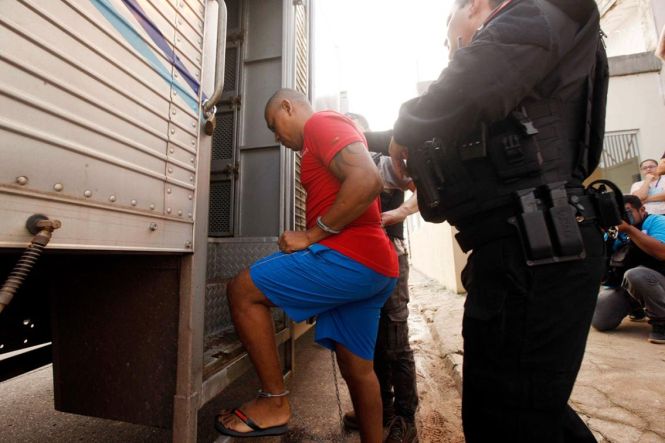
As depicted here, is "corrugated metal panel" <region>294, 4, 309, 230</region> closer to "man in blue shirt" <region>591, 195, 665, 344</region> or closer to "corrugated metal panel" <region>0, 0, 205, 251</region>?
"corrugated metal panel" <region>0, 0, 205, 251</region>

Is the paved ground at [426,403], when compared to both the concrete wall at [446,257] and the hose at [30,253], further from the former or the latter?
the concrete wall at [446,257]

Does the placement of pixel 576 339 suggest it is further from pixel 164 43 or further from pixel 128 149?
pixel 164 43

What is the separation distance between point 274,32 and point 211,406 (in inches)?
129

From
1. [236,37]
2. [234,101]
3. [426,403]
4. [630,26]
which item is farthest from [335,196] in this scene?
[630,26]

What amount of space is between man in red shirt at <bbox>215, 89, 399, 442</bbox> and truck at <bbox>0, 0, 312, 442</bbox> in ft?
0.74

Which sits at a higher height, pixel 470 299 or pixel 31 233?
pixel 31 233

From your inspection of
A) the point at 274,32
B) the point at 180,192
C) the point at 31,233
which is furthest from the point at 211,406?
the point at 274,32

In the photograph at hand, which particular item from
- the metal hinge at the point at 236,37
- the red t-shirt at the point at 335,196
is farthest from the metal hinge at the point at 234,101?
the red t-shirt at the point at 335,196

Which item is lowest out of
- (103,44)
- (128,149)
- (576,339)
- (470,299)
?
(576,339)

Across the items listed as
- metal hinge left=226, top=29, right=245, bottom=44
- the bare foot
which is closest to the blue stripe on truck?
the bare foot

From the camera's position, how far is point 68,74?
867 mm

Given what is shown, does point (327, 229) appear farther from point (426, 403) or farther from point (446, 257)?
point (446, 257)

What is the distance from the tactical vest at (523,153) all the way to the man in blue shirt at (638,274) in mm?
2668

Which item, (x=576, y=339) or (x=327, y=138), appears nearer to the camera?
(x=576, y=339)
